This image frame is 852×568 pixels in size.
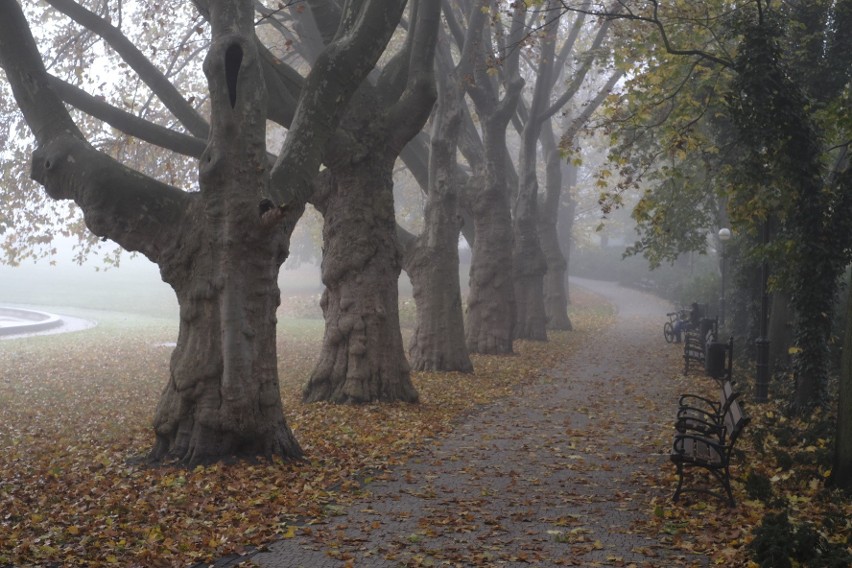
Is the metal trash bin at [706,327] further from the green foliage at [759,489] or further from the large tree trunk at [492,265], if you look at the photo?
the green foliage at [759,489]

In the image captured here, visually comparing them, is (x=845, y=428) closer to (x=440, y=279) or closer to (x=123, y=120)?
(x=123, y=120)

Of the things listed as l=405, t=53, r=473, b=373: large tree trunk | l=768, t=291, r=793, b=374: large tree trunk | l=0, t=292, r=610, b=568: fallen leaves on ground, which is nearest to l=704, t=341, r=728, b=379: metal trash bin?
l=768, t=291, r=793, b=374: large tree trunk

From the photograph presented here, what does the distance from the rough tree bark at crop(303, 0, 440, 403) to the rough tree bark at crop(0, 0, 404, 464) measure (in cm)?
379

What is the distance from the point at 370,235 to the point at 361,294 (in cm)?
91

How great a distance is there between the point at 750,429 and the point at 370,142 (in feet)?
21.5

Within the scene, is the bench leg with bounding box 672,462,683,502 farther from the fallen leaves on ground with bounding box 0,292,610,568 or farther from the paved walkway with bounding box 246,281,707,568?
the fallen leaves on ground with bounding box 0,292,610,568

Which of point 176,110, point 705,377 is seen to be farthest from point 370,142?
point 705,377

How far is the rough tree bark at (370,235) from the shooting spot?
1328 cm

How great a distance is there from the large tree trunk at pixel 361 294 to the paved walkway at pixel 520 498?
164cm

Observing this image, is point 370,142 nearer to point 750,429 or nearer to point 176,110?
point 176,110

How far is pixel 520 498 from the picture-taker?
26.6ft

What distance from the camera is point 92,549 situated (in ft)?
20.7

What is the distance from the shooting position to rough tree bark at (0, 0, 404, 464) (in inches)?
350

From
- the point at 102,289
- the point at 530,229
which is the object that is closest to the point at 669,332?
the point at 530,229
